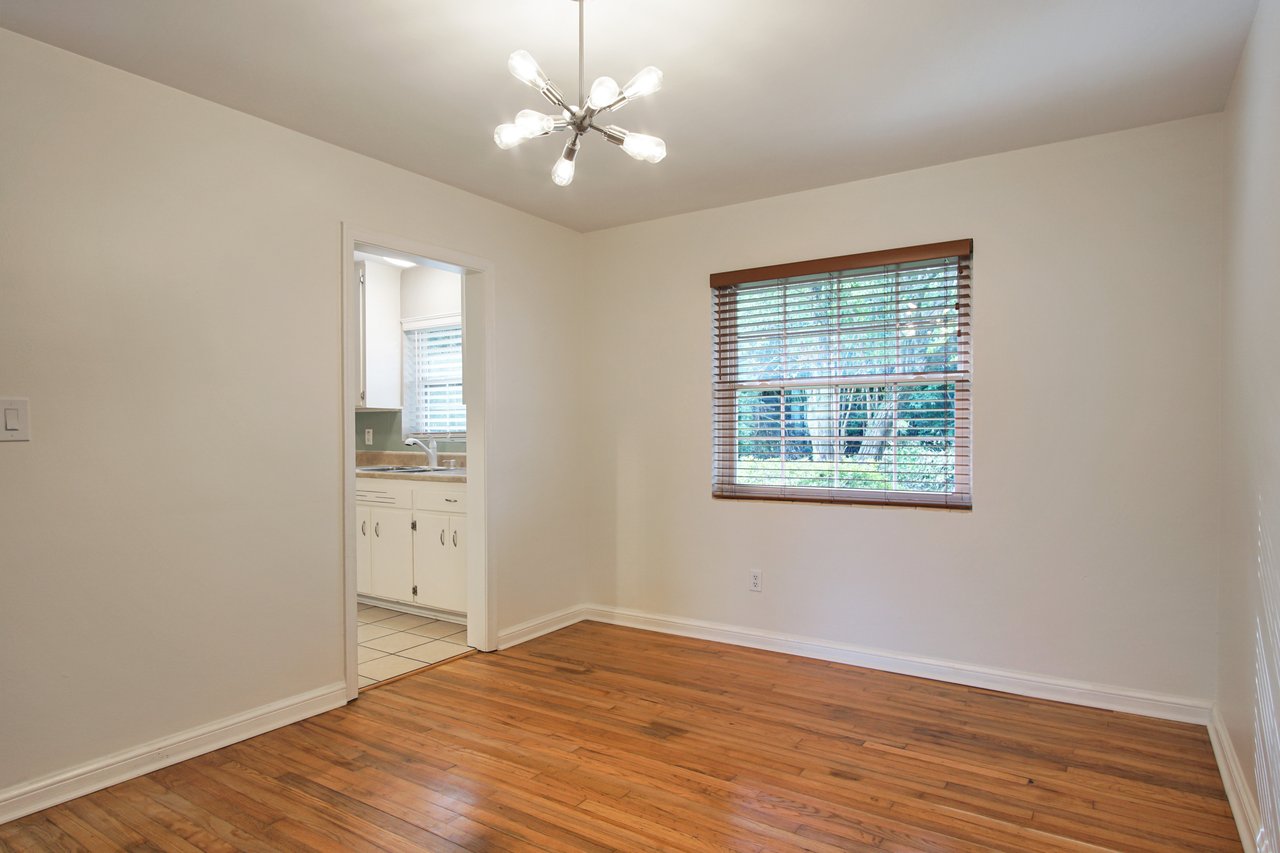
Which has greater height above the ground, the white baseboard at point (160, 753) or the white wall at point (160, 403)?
the white wall at point (160, 403)

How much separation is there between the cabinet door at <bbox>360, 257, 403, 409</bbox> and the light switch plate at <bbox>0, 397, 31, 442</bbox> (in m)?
3.00

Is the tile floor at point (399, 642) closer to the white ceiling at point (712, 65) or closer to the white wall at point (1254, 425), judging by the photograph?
the white ceiling at point (712, 65)

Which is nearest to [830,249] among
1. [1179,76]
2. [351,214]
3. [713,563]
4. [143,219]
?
[1179,76]

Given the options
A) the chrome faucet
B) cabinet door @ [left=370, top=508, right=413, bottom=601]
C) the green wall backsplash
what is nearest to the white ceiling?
cabinet door @ [left=370, top=508, right=413, bottom=601]

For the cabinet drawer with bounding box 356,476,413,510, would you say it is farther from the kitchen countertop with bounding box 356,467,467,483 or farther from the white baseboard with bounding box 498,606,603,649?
the white baseboard with bounding box 498,606,603,649

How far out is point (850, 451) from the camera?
142 inches

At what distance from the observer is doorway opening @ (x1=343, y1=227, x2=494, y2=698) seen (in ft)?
11.1

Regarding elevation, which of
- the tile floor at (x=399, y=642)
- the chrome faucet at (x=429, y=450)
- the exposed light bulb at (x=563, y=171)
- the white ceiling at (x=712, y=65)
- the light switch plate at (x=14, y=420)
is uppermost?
the white ceiling at (x=712, y=65)

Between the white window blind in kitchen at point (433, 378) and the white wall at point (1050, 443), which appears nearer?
the white wall at point (1050, 443)

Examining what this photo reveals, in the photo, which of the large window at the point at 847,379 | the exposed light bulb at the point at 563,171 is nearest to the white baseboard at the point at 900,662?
the large window at the point at 847,379

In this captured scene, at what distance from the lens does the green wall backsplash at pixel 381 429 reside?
5.62m

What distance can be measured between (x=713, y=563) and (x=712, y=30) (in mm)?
2684

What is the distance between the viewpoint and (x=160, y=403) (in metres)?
2.55

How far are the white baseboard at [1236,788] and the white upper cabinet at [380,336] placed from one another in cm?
499
